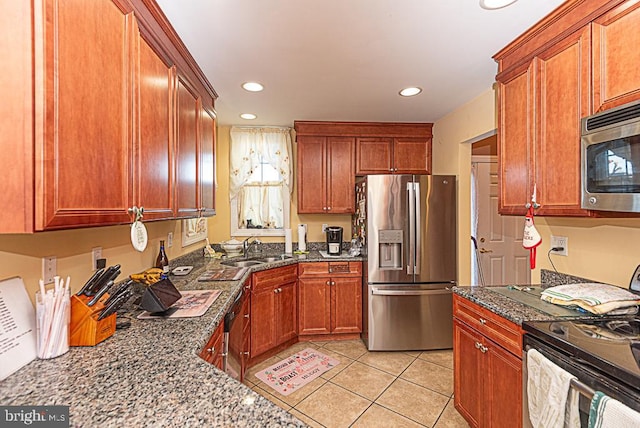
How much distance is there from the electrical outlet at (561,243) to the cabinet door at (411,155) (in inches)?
70.3

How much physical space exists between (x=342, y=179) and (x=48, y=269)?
2707mm

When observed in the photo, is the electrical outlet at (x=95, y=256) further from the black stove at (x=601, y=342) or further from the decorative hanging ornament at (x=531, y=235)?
the decorative hanging ornament at (x=531, y=235)

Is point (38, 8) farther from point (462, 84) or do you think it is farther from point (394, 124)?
point (394, 124)

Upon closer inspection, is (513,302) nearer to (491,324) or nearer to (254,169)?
(491,324)

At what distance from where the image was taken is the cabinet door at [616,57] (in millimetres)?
1219

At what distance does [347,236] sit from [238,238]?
53.0 inches

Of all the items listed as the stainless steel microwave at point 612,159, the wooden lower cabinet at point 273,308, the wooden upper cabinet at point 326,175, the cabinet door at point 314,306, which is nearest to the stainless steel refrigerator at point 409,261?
the cabinet door at point 314,306

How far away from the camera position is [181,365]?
3.23 ft

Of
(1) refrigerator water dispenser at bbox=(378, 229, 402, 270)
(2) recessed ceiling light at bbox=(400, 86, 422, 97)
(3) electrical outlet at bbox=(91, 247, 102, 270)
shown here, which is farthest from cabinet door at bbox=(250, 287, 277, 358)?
(2) recessed ceiling light at bbox=(400, 86, 422, 97)

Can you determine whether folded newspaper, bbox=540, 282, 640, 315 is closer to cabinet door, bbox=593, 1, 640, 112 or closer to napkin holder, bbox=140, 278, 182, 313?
cabinet door, bbox=593, 1, 640, 112

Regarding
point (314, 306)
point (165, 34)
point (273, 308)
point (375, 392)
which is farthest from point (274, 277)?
point (165, 34)

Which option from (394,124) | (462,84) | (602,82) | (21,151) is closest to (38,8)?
(21,151)

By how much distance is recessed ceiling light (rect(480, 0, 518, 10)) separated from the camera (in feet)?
4.63

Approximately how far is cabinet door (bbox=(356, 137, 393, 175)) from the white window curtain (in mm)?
857
